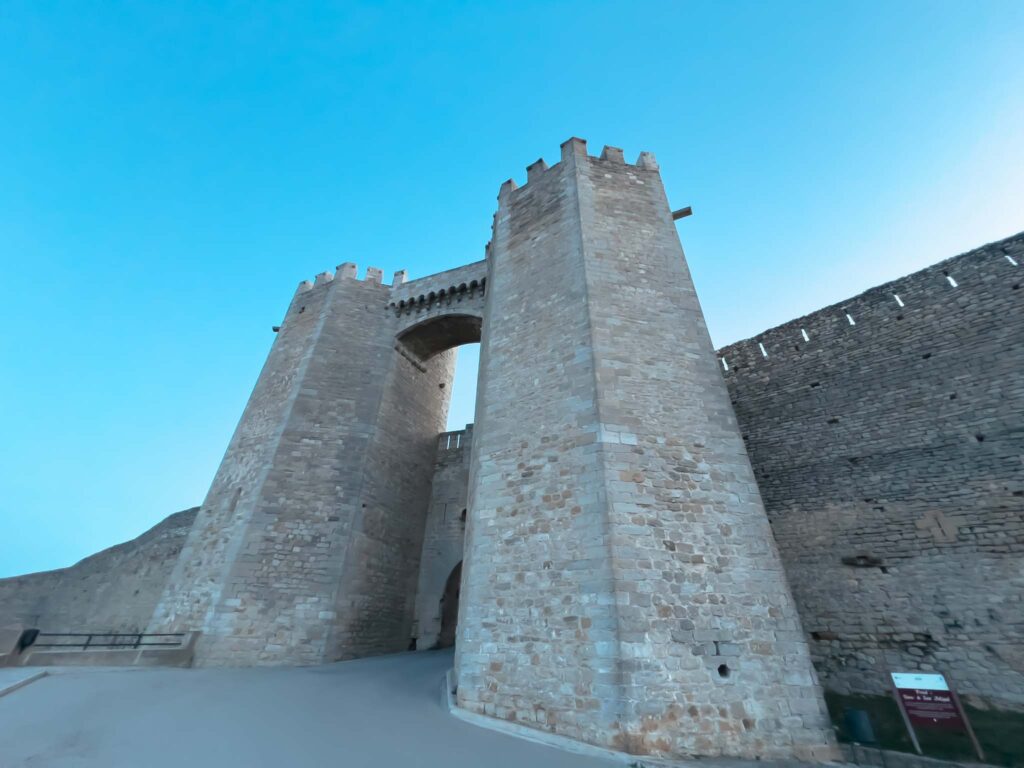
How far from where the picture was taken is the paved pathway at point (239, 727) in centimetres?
357

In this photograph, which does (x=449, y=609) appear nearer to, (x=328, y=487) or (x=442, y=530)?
(x=442, y=530)

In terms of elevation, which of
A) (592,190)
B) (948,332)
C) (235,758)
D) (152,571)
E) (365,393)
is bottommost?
(235,758)

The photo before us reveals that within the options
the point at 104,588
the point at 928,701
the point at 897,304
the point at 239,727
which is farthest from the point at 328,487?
the point at 897,304

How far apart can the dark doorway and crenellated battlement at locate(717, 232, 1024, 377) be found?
8.15 meters

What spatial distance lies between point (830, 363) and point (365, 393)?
32.9ft

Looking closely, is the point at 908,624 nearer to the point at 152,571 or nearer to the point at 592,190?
the point at 592,190

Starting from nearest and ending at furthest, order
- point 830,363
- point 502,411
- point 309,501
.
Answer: point 502,411
point 830,363
point 309,501

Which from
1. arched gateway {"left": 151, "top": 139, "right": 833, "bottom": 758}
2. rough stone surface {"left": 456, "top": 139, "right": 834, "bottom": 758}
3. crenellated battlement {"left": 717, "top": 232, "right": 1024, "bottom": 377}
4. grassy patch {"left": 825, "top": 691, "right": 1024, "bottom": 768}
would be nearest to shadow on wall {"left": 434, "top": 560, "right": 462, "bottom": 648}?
arched gateway {"left": 151, "top": 139, "right": 833, "bottom": 758}

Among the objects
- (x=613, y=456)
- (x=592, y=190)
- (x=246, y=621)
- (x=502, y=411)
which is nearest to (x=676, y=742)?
(x=613, y=456)

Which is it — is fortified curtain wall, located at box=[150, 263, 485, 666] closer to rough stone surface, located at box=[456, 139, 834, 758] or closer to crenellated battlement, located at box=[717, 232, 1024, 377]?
rough stone surface, located at box=[456, 139, 834, 758]

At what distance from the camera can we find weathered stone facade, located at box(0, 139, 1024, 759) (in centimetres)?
468

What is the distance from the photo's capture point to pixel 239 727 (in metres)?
4.30

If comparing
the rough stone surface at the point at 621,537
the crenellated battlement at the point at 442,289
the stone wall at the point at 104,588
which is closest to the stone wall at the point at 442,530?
the crenellated battlement at the point at 442,289

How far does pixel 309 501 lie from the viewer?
936 centimetres
